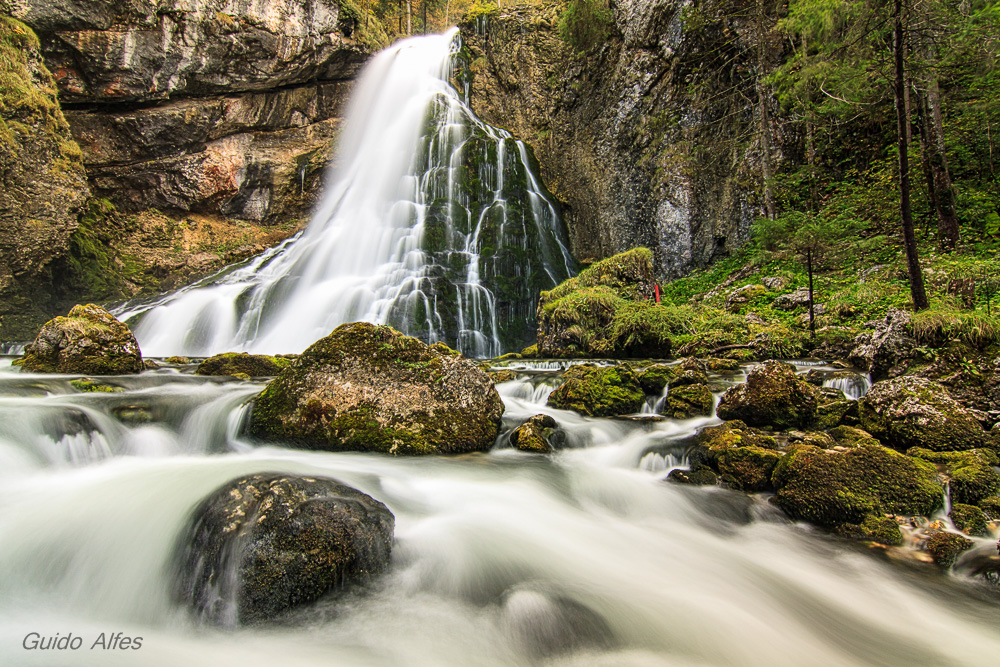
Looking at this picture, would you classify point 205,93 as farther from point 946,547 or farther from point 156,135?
point 946,547

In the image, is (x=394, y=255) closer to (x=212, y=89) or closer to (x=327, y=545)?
(x=212, y=89)

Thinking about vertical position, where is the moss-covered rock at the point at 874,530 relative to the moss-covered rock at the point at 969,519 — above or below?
below

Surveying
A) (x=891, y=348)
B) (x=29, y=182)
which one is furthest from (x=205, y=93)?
(x=891, y=348)

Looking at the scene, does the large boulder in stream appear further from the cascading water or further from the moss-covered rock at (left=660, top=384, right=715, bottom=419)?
the cascading water

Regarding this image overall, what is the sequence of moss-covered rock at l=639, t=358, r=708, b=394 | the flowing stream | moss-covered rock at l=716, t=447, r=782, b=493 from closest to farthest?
the flowing stream, moss-covered rock at l=716, t=447, r=782, b=493, moss-covered rock at l=639, t=358, r=708, b=394

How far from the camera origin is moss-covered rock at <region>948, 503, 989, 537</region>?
10.6 feet

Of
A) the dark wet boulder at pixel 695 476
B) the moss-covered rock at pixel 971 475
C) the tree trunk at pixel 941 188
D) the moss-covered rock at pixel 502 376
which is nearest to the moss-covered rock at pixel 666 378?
the moss-covered rock at pixel 502 376

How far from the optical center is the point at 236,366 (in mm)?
8625

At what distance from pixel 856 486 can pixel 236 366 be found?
9.30 metres

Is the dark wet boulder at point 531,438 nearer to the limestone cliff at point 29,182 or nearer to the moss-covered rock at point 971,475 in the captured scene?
the moss-covered rock at point 971,475

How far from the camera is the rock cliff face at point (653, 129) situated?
1489 centimetres

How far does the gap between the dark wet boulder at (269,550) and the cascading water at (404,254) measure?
10.9 m

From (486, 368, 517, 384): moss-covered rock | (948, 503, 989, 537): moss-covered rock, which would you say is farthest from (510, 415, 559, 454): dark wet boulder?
(948, 503, 989, 537): moss-covered rock

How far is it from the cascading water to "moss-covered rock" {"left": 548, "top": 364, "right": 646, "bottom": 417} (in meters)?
7.00
